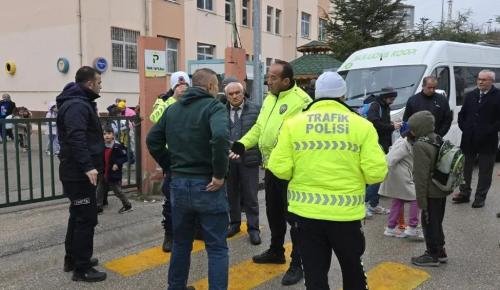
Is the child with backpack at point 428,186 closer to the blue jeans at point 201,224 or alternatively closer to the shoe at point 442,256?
the shoe at point 442,256

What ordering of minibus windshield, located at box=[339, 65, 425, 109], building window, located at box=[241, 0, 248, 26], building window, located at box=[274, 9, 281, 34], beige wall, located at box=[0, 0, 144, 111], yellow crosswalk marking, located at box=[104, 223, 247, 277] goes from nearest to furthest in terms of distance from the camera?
yellow crosswalk marking, located at box=[104, 223, 247, 277] < minibus windshield, located at box=[339, 65, 425, 109] < beige wall, located at box=[0, 0, 144, 111] < building window, located at box=[241, 0, 248, 26] < building window, located at box=[274, 9, 281, 34]

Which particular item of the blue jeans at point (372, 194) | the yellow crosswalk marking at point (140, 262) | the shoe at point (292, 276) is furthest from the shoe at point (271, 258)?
the blue jeans at point (372, 194)

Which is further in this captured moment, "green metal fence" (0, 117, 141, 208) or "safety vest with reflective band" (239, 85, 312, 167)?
"green metal fence" (0, 117, 141, 208)

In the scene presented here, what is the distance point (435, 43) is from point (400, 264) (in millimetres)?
6059

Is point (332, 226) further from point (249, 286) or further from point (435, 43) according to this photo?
point (435, 43)

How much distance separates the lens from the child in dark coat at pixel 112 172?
6.56 meters

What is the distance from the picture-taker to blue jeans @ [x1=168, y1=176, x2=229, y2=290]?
138 inches

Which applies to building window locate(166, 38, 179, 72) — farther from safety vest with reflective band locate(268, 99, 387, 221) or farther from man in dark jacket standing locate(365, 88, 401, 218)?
safety vest with reflective band locate(268, 99, 387, 221)

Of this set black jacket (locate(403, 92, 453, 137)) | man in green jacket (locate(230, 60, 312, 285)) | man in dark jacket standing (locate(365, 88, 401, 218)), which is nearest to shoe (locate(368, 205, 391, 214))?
man in dark jacket standing (locate(365, 88, 401, 218))

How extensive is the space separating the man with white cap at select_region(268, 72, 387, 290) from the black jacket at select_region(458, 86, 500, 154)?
15.7 feet

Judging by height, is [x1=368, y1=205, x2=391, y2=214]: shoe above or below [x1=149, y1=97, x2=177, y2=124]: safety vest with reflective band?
below

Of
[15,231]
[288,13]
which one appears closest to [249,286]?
[15,231]

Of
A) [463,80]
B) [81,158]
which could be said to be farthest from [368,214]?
[463,80]

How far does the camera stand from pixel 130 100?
20.3 meters
